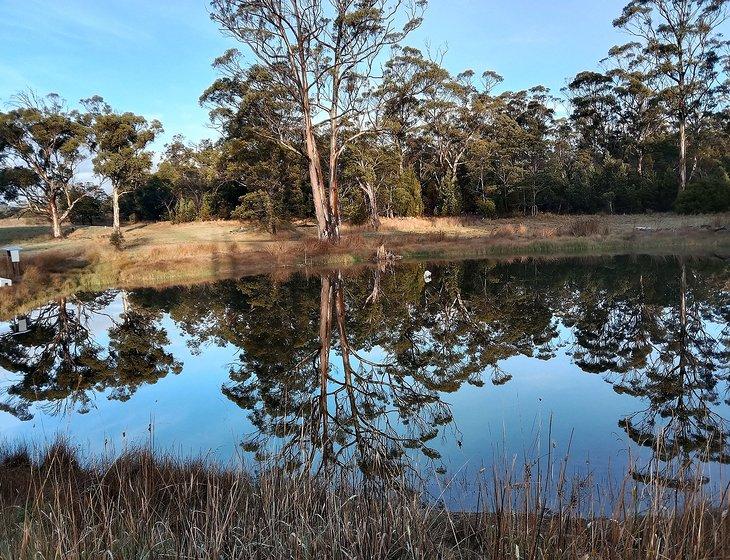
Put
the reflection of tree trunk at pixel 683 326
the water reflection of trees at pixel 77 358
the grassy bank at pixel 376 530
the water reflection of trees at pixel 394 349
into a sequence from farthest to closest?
the water reflection of trees at pixel 77 358 < the reflection of tree trunk at pixel 683 326 < the water reflection of trees at pixel 394 349 < the grassy bank at pixel 376 530

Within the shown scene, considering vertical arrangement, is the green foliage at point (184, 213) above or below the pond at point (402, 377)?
above

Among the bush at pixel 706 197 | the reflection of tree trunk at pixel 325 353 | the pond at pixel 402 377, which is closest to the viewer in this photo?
the pond at pixel 402 377

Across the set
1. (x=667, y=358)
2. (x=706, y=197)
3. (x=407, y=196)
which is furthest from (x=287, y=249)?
(x=706, y=197)

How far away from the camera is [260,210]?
109ft

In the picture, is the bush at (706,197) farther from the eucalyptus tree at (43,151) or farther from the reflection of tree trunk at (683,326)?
the eucalyptus tree at (43,151)

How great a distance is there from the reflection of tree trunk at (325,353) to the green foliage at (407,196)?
25.1 m

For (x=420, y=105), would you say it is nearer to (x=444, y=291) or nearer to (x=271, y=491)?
(x=444, y=291)

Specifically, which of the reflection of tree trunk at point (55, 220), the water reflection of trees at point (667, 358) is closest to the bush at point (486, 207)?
the water reflection of trees at point (667, 358)

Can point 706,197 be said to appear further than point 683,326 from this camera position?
Answer: Yes

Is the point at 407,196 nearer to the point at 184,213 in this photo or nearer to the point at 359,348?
the point at 184,213

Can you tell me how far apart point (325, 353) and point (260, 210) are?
990 inches

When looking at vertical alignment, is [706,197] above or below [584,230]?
above

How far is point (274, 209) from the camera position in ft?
111

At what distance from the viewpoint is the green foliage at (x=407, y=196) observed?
42219 mm
